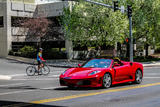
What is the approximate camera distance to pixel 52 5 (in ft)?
154

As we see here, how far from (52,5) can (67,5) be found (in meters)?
Answer: 3.40

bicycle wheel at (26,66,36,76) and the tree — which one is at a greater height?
the tree

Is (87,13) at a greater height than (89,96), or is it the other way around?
(87,13)

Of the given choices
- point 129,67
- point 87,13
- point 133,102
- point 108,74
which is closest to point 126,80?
point 129,67

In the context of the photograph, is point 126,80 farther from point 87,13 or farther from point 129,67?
point 87,13

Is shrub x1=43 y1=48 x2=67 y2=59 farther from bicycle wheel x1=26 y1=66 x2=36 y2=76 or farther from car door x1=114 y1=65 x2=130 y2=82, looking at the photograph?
car door x1=114 y1=65 x2=130 y2=82

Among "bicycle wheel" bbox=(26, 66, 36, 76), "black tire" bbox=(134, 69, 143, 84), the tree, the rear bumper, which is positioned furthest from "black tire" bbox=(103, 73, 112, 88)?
the tree

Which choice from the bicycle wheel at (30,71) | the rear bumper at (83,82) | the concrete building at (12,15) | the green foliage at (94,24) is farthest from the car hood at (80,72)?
the concrete building at (12,15)

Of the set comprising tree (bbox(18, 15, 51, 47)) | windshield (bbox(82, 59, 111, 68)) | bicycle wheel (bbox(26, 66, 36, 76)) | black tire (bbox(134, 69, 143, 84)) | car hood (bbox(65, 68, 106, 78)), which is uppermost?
tree (bbox(18, 15, 51, 47))

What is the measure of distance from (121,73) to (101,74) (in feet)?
5.34

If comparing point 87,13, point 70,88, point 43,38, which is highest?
point 87,13

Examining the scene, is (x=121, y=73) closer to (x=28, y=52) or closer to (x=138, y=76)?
(x=138, y=76)

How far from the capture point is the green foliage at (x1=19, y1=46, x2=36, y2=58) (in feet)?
140

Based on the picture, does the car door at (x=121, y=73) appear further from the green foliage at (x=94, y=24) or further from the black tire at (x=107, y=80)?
the green foliage at (x=94, y=24)
